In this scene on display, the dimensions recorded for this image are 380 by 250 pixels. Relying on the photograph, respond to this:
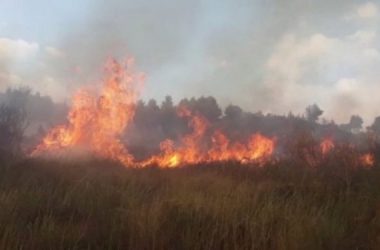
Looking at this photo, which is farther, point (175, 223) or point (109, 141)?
point (109, 141)

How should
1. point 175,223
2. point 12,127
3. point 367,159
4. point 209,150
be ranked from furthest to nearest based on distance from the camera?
point 209,150
point 12,127
point 367,159
point 175,223

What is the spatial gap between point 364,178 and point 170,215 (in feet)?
23.7

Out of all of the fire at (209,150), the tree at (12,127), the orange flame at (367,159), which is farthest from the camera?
the fire at (209,150)

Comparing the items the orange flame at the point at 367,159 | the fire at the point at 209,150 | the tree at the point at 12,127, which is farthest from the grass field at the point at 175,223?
the fire at the point at 209,150

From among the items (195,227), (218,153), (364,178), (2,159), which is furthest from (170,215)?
(218,153)

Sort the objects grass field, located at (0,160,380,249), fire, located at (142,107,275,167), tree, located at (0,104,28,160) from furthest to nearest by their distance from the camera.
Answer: fire, located at (142,107,275,167)
tree, located at (0,104,28,160)
grass field, located at (0,160,380,249)

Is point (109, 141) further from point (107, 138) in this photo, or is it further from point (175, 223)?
point (175, 223)

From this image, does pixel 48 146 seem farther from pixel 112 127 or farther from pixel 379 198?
pixel 379 198

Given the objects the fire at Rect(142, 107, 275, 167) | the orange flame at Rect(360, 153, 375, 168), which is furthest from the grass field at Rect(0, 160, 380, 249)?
the fire at Rect(142, 107, 275, 167)

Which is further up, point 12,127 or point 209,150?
point 12,127

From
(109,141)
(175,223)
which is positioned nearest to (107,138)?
(109,141)

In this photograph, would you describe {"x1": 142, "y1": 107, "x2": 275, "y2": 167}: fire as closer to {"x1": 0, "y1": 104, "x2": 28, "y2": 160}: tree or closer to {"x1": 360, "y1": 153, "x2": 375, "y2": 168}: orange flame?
{"x1": 360, "y1": 153, "x2": 375, "y2": 168}: orange flame

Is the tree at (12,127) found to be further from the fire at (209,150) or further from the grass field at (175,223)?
the grass field at (175,223)

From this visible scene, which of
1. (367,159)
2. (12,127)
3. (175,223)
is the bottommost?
(175,223)
